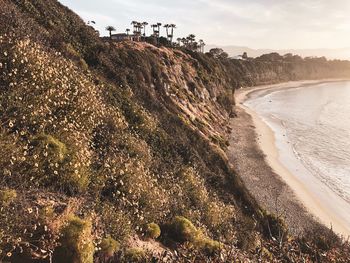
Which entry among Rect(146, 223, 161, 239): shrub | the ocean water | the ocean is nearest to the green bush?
Rect(146, 223, 161, 239): shrub

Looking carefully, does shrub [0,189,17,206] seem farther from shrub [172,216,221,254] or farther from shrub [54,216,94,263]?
shrub [172,216,221,254]

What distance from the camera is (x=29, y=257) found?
6.66 meters

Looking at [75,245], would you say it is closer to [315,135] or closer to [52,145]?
[52,145]

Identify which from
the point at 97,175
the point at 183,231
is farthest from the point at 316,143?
the point at 97,175

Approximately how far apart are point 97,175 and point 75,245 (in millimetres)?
4553

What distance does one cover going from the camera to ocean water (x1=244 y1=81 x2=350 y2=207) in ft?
145

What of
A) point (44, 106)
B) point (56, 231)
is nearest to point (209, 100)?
point (44, 106)

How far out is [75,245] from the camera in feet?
23.4

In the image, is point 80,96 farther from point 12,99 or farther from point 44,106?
point 12,99

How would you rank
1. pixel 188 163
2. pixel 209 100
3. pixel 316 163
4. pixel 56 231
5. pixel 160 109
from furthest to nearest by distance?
pixel 209 100
pixel 316 163
pixel 160 109
pixel 188 163
pixel 56 231

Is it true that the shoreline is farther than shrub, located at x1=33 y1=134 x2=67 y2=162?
Yes

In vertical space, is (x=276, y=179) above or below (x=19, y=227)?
below

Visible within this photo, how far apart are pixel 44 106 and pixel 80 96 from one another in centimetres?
374

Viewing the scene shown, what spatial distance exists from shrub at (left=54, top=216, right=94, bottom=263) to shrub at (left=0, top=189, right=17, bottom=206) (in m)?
1.32
